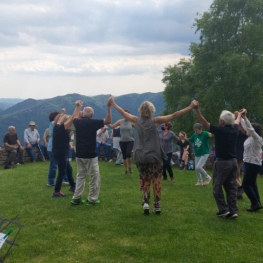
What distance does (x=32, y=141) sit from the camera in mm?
18578

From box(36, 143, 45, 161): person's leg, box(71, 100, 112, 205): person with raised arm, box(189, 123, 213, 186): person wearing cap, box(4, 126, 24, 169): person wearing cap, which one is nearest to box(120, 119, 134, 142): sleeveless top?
box(189, 123, 213, 186): person wearing cap

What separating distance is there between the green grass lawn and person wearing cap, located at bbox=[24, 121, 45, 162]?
26.5 feet

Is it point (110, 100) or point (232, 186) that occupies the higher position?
point (110, 100)

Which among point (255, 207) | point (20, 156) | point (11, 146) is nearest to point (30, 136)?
point (20, 156)

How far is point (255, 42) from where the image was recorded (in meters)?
33.3

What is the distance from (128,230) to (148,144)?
1.63 m

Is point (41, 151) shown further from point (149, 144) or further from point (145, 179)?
point (149, 144)

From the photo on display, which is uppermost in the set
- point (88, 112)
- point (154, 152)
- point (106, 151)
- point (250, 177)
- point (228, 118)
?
point (88, 112)

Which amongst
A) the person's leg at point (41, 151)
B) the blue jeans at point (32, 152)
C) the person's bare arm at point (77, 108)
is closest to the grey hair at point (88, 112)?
the person's bare arm at point (77, 108)

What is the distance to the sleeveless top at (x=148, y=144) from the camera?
7301mm

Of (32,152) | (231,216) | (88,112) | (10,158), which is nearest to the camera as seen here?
(231,216)

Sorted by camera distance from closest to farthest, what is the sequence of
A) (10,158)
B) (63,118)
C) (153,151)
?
(153,151) < (63,118) < (10,158)

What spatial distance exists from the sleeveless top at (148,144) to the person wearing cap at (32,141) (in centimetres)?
1185

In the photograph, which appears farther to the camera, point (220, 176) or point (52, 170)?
point (52, 170)
